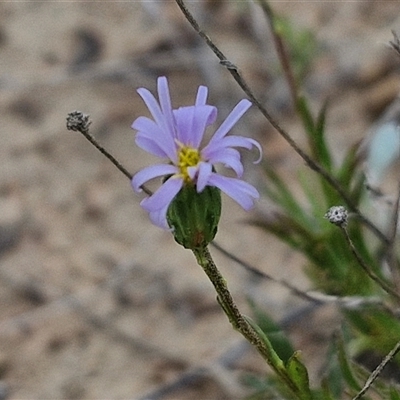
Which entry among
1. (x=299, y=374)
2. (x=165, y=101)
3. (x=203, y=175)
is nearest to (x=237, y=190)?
(x=203, y=175)

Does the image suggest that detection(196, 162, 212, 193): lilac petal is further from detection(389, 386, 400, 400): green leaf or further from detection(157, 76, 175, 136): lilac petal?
detection(389, 386, 400, 400): green leaf

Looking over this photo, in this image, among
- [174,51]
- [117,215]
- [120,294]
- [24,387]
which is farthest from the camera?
[174,51]

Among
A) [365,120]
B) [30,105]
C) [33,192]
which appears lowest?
[365,120]

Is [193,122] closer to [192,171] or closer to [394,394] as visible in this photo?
[192,171]

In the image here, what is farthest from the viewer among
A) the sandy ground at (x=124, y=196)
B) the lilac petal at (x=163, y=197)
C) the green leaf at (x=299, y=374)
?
the sandy ground at (x=124, y=196)

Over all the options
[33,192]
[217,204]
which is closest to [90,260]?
[33,192]

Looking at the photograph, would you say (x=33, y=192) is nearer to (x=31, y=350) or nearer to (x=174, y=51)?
(x=31, y=350)

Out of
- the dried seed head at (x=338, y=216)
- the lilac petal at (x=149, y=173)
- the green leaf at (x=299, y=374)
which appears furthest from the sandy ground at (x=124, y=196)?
the lilac petal at (x=149, y=173)

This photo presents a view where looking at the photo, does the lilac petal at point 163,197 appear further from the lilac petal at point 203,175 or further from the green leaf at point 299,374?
the green leaf at point 299,374
